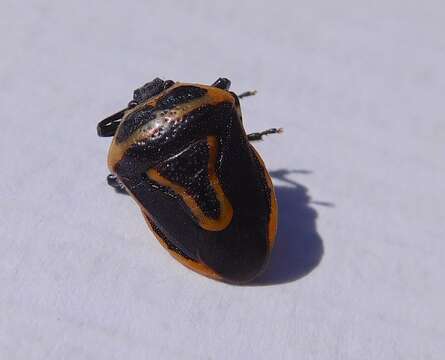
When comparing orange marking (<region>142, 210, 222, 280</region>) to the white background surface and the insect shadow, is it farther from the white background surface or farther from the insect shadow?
the insect shadow

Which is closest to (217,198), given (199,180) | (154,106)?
(199,180)

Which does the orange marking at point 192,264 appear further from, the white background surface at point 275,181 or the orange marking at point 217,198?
the orange marking at point 217,198

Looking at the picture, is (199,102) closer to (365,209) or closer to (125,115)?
(125,115)

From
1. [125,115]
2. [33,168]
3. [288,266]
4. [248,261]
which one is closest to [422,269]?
[288,266]

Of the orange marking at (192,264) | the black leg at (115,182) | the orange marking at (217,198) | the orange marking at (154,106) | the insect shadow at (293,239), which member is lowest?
the insect shadow at (293,239)

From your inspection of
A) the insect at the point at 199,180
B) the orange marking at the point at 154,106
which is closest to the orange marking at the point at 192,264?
the insect at the point at 199,180

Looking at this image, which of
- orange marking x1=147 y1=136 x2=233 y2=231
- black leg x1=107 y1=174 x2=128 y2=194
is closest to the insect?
orange marking x1=147 y1=136 x2=233 y2=231

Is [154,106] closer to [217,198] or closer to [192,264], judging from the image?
[217,198]
